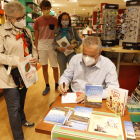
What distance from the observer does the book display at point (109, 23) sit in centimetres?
290

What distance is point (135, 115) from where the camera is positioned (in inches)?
70.9

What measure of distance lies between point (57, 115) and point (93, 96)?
0.33 m

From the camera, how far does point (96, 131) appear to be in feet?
2.99

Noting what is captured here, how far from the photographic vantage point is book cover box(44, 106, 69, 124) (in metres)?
1.00

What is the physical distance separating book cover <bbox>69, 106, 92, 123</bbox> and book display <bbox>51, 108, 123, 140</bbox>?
0.04 metres

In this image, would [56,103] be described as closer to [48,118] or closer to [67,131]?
[48,118]

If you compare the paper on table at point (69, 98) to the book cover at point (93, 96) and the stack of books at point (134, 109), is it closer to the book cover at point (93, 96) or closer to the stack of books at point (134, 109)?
the book cover at point (93, 96)

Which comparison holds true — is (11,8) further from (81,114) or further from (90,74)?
(81,114)

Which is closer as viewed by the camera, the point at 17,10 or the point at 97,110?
the point at 97,110

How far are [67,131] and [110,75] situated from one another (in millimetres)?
812

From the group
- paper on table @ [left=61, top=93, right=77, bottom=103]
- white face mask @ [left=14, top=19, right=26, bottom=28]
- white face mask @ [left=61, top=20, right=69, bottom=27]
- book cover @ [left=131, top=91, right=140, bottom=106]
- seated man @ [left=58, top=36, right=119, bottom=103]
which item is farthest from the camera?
white face mask @ [left=61, top=20, right=69, bottom=27]

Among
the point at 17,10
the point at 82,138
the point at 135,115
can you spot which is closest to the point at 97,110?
the point at 82,138

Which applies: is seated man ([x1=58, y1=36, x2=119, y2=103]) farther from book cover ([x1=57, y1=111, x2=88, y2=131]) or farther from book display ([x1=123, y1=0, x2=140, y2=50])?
book display ([x1=123, y1=0, x2=140, y2=50])

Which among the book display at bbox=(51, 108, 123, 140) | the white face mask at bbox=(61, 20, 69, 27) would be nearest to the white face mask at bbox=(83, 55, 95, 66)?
the book display at bbox=(51, 108, 123, 140)
